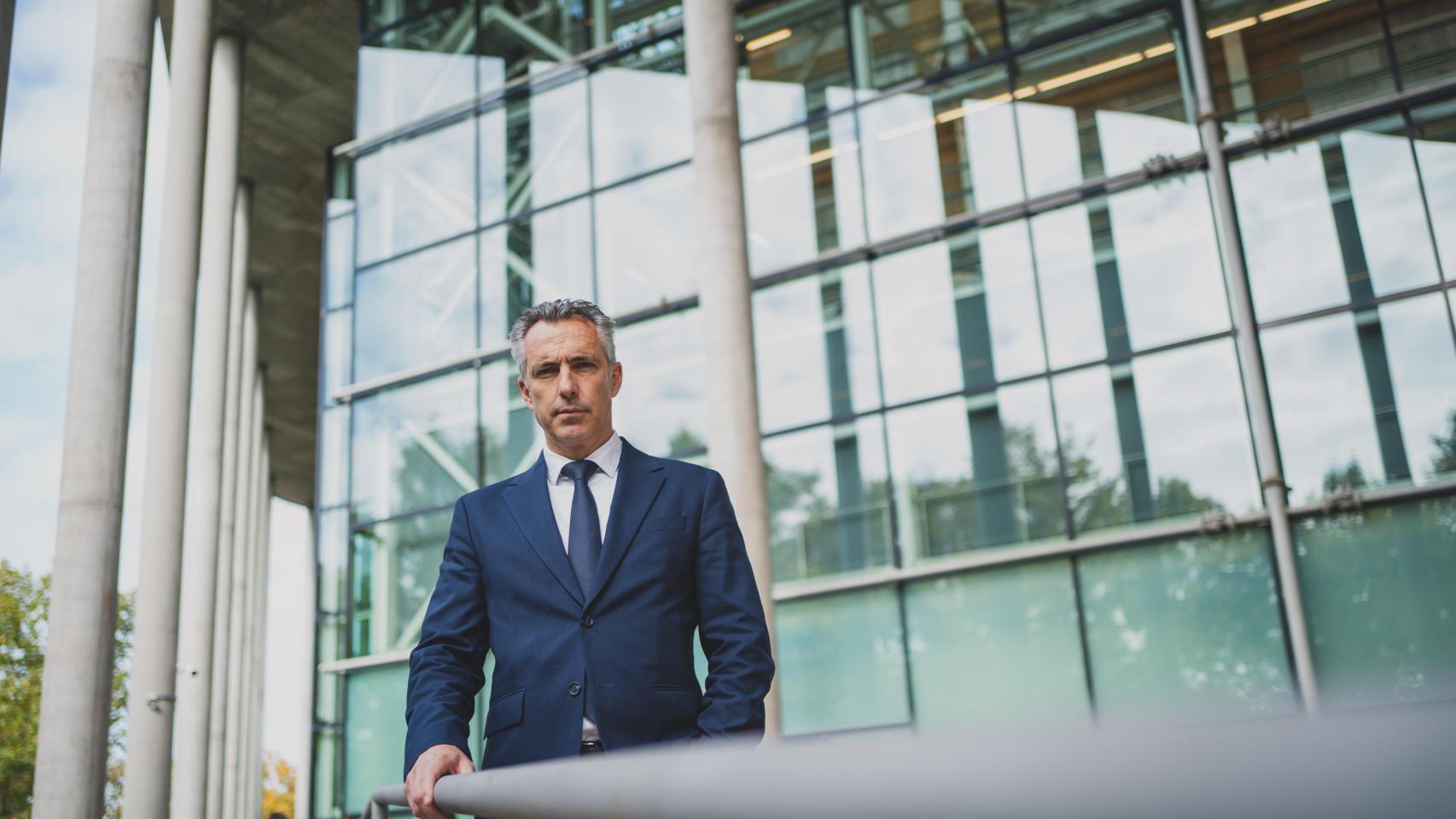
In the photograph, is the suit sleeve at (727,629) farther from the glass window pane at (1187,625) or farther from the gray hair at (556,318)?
the glass window pane at (1187,625)

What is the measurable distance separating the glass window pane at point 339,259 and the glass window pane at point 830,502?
29.4ft

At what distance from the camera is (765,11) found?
17109 mm

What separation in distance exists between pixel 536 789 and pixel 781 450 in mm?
14128

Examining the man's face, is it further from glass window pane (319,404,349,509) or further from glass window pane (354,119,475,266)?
glass window pane (319,404,349,509)

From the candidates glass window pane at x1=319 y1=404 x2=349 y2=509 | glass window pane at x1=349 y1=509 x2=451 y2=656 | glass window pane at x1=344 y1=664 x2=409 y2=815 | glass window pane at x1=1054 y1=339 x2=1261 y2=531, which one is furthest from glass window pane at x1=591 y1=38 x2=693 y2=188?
glass window pane at x1=344 y1=664 x2=409 y2=815

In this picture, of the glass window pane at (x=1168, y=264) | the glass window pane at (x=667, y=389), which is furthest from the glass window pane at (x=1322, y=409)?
the glass window pane at (x=667, y=389)

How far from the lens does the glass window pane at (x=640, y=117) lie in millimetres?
17281

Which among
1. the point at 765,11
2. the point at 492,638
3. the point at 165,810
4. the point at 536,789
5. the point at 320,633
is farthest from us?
the point at 320,633

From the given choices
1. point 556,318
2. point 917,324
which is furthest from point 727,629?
point 917,324

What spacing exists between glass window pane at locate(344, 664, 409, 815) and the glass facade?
0.05 meters

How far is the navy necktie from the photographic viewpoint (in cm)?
300

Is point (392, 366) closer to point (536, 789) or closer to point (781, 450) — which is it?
point (781, 450)

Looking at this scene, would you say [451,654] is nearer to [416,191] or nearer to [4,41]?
[4,41]

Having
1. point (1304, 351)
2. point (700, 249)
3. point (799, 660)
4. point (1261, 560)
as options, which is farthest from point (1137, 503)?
point (700, 249)
